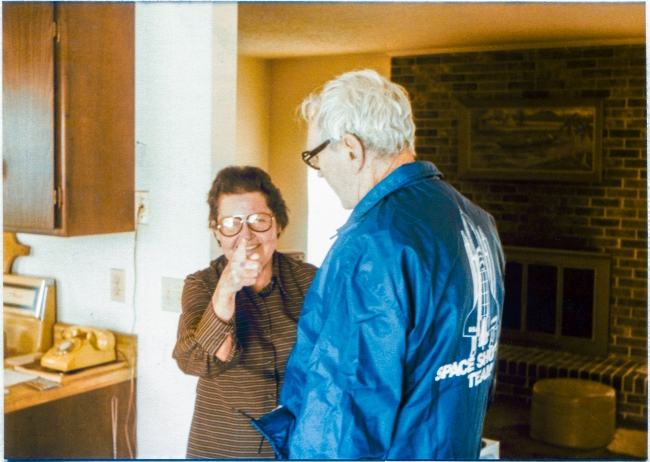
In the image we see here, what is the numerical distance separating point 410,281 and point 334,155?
14.5 inches

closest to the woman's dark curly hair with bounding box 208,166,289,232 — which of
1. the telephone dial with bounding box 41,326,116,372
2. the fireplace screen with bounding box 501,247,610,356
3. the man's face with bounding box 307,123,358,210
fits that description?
the man's face with bounding box 307,123,358,210

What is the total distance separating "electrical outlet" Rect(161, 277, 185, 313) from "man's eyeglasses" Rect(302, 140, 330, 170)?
74 cm

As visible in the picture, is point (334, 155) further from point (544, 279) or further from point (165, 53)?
point (544, 279)

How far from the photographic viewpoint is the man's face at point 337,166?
1.51 meters

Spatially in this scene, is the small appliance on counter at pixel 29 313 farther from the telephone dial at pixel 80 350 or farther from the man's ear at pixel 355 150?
the man's ear at pixel 355 150

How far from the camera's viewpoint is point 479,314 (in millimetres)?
1457

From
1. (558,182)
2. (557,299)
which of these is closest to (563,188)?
(558,182)

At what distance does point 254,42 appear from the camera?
2.51 meters

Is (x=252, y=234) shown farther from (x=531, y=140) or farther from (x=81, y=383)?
(x=531, y=140)

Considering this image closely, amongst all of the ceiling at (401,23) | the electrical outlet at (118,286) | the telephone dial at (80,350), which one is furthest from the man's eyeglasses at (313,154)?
the telephone dial at (80,350)

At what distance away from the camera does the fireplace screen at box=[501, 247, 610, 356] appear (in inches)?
157

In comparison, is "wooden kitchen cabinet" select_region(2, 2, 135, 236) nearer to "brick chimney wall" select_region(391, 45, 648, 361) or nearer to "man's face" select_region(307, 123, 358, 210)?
"man's face" select_region(307, 123, 358, 210)

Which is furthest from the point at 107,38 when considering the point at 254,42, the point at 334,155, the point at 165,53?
the point at 334,155

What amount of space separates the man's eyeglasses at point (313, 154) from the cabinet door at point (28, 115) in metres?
0.96
